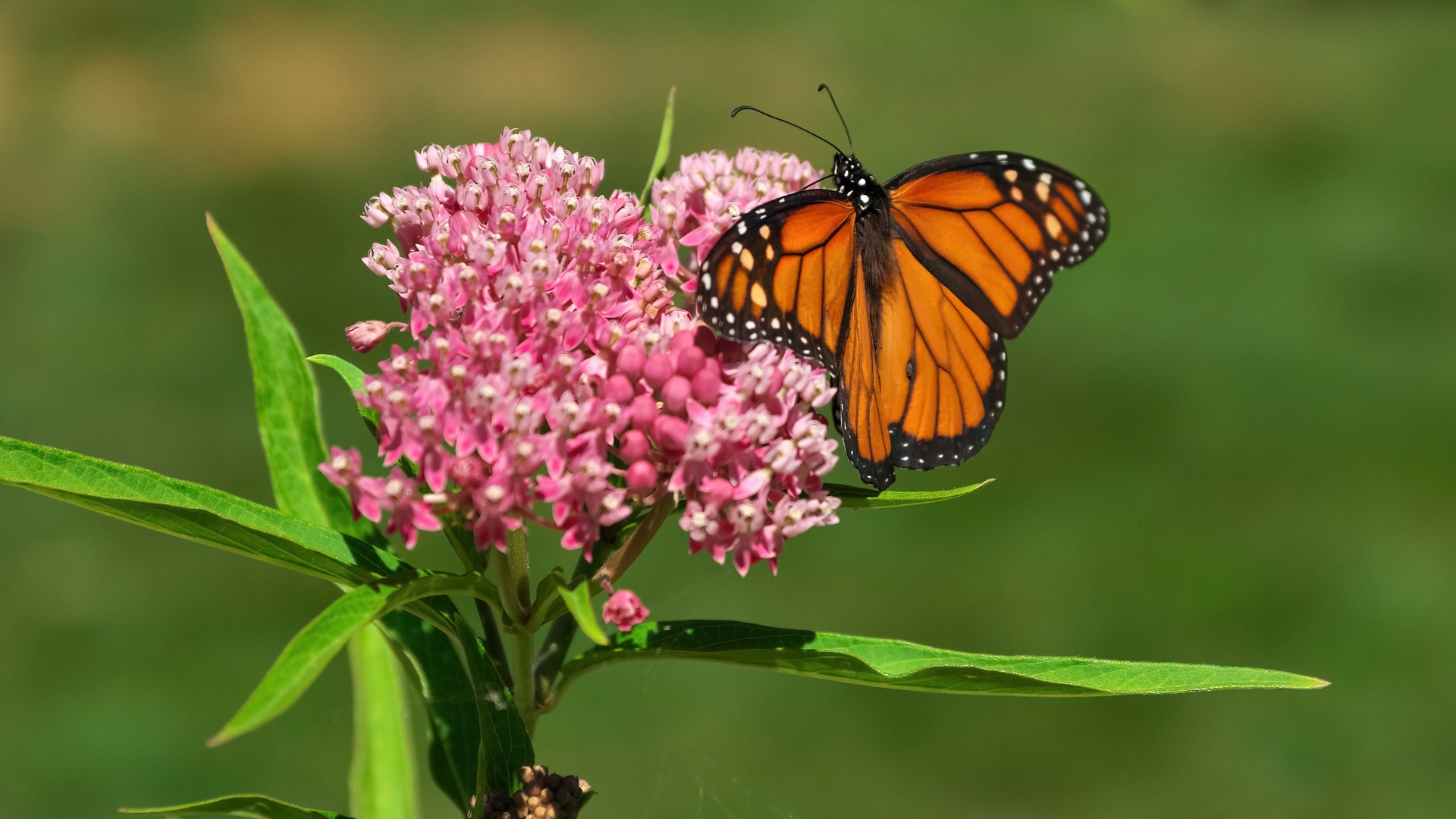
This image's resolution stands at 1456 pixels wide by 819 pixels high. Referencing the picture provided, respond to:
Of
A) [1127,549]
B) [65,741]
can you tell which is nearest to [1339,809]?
[1127,549]

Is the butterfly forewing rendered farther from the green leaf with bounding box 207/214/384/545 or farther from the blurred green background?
the green leaf with bounding box 207/214/384/545

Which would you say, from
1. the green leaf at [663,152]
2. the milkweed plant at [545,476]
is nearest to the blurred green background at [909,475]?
the green leaf at [663,152]

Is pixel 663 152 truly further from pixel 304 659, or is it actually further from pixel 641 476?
pixel 304 659

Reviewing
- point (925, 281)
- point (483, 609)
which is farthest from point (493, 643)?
point (925, 281)

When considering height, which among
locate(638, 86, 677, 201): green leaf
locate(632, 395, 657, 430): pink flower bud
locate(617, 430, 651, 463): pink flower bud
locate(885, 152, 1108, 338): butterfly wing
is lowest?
locate(617, 430, 651, 463): pink flower bud

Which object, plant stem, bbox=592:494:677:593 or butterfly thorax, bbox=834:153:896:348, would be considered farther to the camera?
butterfly thorax, bbox=834:153:896:348

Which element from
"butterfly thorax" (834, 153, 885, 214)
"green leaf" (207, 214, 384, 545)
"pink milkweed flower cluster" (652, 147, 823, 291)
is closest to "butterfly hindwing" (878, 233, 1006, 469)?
"butterfly thorax" (834, 153, 885, 214)
